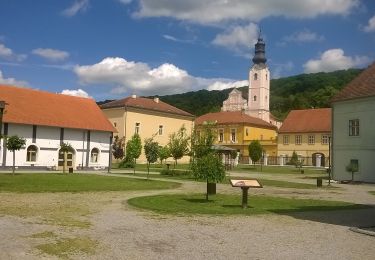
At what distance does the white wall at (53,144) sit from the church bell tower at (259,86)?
5576 centimetres

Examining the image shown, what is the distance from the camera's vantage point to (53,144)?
4009 centimetres

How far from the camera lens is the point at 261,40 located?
99875 mm

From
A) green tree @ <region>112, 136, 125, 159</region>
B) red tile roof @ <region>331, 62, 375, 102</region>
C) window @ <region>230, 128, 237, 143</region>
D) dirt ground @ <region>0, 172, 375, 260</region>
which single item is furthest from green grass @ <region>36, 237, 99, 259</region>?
window @ <region>230, 128, 237, 143</region>

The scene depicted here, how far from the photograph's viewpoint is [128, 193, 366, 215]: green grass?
14.4 meters

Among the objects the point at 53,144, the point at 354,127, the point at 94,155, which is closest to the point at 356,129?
the point at 354,127

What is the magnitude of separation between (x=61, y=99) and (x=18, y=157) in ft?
30.4

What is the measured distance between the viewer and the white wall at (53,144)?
124 feet

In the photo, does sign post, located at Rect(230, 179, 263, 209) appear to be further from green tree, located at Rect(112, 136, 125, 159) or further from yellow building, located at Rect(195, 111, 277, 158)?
yellow building, located at Rect(195, 111, 277, 158)

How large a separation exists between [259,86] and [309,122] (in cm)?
2877

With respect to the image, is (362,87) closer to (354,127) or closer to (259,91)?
(354,127)

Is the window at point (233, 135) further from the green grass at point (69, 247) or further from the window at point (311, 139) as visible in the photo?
the green grass at point (69, 247)

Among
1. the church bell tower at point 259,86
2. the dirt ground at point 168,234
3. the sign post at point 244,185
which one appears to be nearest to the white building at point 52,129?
the dirt ground at point 168,234

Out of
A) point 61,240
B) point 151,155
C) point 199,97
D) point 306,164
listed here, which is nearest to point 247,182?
point 61,240

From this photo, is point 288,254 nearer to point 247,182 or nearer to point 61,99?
point 247,182
